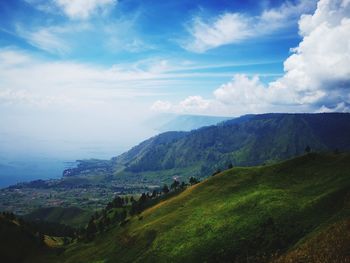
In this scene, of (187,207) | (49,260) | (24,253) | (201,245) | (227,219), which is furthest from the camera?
(24,253)

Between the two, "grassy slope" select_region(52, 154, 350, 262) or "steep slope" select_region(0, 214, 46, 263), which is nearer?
"grassy slope" select_region(52, 154, 350, 262)

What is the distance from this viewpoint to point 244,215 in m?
78.3

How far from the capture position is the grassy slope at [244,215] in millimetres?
64938

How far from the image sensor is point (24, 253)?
145875mm

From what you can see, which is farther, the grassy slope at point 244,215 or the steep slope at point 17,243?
the steep slope at point 17,243

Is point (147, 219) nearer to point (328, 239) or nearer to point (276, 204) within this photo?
point (276, 204)

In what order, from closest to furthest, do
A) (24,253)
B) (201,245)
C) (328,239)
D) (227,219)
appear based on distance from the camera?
1. (328,239)
2. (201,245)
3. (227,219)
4. (24,253)

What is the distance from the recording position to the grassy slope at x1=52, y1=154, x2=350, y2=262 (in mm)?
64938

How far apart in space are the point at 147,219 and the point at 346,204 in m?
72.3

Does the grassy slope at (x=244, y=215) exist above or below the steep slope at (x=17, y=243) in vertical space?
above

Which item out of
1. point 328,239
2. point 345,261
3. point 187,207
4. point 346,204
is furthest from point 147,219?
point 345,261

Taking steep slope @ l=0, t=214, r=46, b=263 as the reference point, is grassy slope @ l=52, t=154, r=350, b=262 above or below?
above

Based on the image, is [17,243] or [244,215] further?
[17,243]

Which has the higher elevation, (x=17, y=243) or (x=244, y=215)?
(x=244, y=215)
